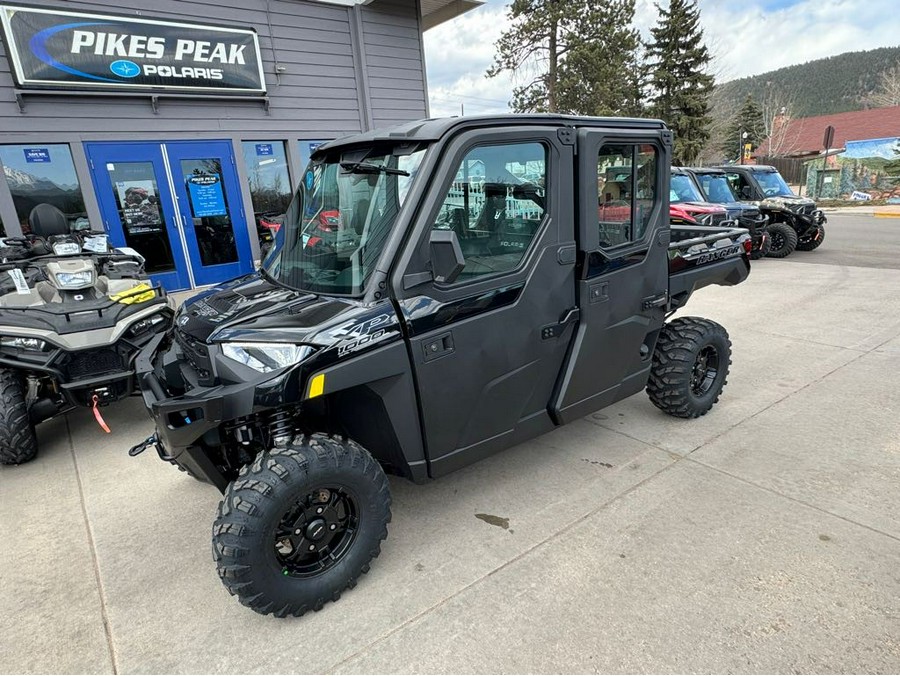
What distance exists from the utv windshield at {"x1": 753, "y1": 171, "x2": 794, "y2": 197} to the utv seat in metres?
12.2

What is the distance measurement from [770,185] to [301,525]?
12430 millimetres

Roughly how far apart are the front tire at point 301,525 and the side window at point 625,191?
6.08ft

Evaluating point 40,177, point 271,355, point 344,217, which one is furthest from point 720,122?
point 271,355

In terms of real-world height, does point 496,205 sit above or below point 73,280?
above

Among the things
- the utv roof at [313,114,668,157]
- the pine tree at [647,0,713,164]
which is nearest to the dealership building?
the utv roof at [313,114,668,157]

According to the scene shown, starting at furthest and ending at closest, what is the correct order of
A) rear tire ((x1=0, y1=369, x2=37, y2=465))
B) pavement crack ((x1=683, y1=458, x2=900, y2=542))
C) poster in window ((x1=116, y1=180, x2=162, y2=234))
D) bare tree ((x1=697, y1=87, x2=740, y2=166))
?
bare tree ((x1=697, y1=87, x2=740, y2=166)), poster in window ((x1=116, y1=180, x2=162, y2=234)), rear tire ((x1=0, y1=369, x2=37, y2=465)), pavement crack ((x1=683, y1=458, x2=900, y2=542))

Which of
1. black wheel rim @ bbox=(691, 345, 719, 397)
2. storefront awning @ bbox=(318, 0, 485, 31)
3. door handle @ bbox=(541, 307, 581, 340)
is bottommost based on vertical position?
black wheel rim @ bbox=(691, 345, 719, 397)

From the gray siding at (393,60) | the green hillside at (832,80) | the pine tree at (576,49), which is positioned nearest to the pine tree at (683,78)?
the pine tree at (576,49)

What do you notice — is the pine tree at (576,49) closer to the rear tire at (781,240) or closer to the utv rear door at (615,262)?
the rear tire at (781,240)

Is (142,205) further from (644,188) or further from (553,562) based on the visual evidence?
(553,562)

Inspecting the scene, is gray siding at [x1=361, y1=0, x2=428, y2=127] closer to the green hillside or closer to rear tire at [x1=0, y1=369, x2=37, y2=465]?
rear tire at [x1=0, y1=369, x2=37, y2=465]

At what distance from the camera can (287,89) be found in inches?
351

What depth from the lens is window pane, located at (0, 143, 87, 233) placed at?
23.3 ft

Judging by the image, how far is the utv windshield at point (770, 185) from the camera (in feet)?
36.8
